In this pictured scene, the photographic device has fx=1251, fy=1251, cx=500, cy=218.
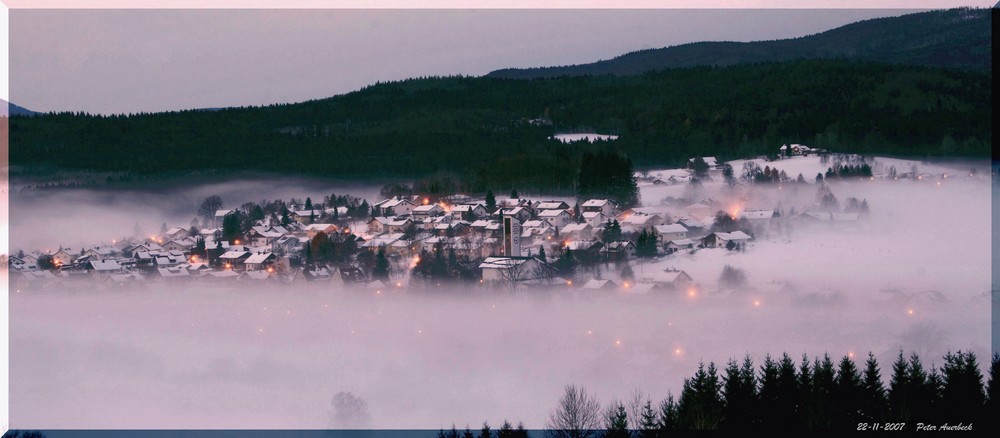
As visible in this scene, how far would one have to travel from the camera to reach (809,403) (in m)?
21.0

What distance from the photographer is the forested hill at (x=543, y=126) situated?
58.4m

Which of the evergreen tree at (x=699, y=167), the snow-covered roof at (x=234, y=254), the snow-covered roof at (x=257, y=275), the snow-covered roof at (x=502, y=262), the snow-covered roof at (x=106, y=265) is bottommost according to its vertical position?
the snow-covered roof at (x=257, y=275)

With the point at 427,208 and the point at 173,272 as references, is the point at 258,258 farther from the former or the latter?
the point at 427,208

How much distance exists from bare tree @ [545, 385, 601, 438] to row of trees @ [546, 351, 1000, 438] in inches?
1.3

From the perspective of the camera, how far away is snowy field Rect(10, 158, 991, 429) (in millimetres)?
25156

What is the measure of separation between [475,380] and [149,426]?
263 inches

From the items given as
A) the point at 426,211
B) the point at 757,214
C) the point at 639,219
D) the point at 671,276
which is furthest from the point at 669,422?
the point at 426,211

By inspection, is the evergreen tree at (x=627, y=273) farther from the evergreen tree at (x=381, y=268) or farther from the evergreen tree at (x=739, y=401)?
the evergreen tree at (x=739, y=401)

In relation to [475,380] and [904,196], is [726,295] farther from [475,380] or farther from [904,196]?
[904,196]

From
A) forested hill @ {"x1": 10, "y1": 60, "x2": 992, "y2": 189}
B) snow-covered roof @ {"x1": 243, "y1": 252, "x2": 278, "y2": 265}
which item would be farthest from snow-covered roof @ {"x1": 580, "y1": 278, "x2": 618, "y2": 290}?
forested hill @ {"x1": 10, "y1": 60, "x2": 992, "y2": 189}

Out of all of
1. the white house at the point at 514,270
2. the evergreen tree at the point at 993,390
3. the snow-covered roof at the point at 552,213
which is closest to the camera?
the evergreen tree at the point at 993,390

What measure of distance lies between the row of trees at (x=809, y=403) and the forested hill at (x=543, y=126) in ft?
99.4

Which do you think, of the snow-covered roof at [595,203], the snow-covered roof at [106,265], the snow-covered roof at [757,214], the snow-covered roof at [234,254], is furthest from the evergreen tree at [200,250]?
the snow-covered roof at [757,214]

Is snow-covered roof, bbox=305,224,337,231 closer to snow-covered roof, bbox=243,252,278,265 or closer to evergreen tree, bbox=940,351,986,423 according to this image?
snow-covered roof, bbox=243,252,278,265
